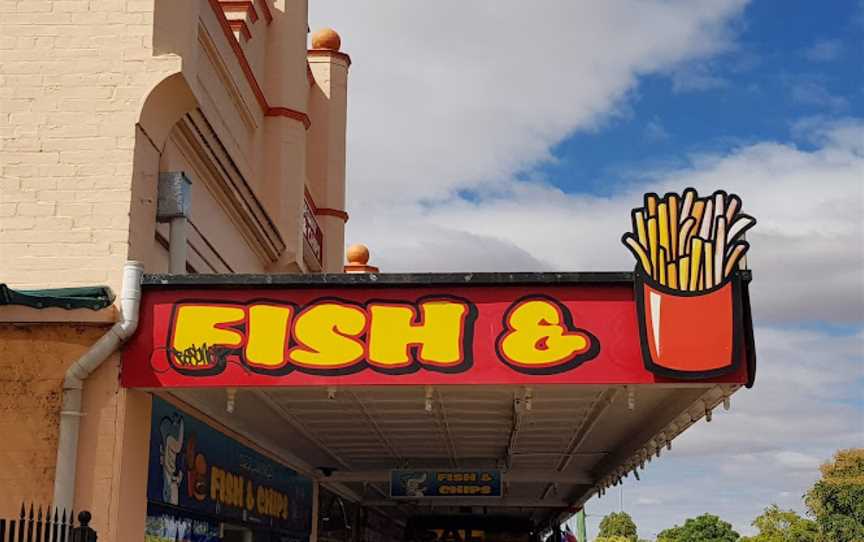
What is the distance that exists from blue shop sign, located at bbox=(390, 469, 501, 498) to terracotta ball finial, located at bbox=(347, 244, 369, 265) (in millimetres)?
20606

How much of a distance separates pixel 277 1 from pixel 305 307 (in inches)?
589

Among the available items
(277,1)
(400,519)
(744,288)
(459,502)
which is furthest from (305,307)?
(400,519)

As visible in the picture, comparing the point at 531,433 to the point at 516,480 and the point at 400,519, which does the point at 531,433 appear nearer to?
the point at 516,480

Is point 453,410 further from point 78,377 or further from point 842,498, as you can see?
point 842,498

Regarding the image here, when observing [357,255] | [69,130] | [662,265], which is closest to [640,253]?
[662,265]

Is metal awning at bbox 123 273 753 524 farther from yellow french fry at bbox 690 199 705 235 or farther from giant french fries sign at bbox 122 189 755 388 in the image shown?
yellow french fry at bbox 690 199 705 235

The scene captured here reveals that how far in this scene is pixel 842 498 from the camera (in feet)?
438

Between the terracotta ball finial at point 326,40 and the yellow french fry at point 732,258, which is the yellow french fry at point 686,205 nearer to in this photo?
the yellow french fry at point 732,258

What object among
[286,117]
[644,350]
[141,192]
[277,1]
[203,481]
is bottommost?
[203,481]

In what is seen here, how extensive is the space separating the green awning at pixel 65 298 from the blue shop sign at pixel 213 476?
1570 millimetres

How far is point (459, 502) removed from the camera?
20.9m

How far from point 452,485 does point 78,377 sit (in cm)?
889

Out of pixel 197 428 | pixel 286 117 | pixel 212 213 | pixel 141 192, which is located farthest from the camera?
pixel 286 117

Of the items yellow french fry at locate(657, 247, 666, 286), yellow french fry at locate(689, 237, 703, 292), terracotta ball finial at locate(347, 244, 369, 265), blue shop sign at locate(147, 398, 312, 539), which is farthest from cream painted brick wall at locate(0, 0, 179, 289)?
terracotta ball finial at locate(347, 244, 369, 265)
